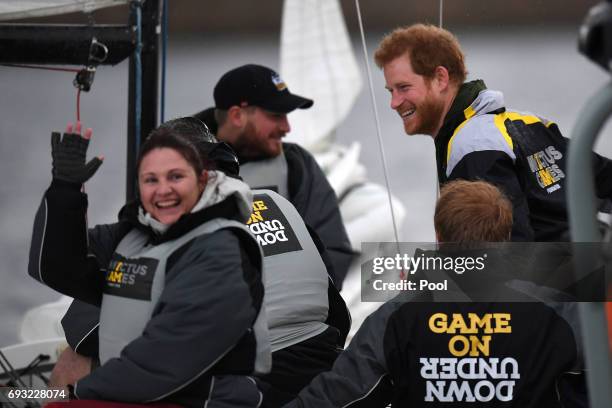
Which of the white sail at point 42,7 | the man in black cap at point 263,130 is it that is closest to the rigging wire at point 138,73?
the white sail at point 42,7

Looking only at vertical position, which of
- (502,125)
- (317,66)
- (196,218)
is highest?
(317,66)

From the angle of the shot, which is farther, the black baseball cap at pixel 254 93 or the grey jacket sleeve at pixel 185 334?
the black baseball cap at pixel 254 93

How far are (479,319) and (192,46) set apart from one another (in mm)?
11982

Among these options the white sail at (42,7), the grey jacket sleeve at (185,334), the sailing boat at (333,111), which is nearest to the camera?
the grey jacket sleeve at (185,334)

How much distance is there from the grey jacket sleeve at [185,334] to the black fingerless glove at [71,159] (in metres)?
0.28

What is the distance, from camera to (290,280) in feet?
8.03

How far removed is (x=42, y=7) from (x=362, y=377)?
1.84 metres

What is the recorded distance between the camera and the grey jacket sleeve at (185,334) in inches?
78.2

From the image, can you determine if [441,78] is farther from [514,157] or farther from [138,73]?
[138,73]

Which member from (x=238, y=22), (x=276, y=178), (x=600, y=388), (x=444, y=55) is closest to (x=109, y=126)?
(x=238, y=22)

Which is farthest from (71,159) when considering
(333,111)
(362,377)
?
(333,111)

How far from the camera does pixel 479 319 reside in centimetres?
209

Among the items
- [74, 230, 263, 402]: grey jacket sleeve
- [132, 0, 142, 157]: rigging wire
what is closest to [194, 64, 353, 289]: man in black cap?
[132, 0, 142, 157]: rigging wire

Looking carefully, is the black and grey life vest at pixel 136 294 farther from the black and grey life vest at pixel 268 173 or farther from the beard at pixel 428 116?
the black and grey life vest at pixel 268 173
